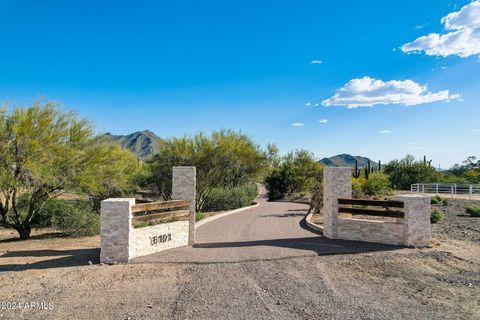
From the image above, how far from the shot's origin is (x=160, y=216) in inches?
411

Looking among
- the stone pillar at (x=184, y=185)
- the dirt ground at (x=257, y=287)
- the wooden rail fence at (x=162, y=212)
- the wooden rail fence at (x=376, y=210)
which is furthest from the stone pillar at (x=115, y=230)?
the wooden rail fence at (x=376, y=210)

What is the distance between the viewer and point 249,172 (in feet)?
114

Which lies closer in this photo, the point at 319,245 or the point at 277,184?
the point at 319,245

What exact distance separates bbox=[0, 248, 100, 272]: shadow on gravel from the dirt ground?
0.10 ft

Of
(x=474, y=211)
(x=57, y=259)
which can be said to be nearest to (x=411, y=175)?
(x=474, y=211)

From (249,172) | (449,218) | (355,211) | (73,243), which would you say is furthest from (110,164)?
(249,172)

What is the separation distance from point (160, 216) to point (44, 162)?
6.00m

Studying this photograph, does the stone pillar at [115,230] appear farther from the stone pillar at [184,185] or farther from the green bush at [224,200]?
the green bush at [224,200]

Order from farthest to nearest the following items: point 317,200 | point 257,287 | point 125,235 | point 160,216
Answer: point 317,200 < point 160,216 < point 125,235 < point 257,287

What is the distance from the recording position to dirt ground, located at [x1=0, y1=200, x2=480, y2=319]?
6203 mm

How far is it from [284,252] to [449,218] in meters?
11.1

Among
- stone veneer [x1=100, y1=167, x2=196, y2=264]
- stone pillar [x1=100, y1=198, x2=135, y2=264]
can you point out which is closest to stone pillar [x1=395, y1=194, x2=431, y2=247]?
stone veneer [x1=100, y1=167, x2=196, y2=264]

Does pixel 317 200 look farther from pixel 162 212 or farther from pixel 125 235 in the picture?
pixel 125 235

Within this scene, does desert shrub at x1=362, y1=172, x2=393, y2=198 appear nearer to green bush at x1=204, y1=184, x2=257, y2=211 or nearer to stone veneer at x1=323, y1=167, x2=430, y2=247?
green bush at x1=204, y1=184, x2=257, y2=211
